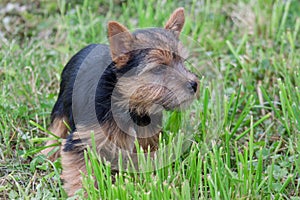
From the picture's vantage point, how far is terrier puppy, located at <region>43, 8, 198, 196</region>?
348 cm

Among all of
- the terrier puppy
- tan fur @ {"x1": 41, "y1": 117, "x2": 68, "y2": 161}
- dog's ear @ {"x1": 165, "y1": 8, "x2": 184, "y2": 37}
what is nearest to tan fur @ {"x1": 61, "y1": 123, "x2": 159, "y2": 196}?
the terrier puppy

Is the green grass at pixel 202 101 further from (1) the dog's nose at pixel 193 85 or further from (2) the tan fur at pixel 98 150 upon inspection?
(1) the dog's nose at pixel 193 85

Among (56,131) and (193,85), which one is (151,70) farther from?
(56,131)

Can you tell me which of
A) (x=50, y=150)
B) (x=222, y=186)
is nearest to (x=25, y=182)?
(x=50, y=150)

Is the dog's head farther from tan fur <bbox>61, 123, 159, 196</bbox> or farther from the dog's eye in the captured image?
tan fur <bbox>61, 123, 159, 196</bbox>

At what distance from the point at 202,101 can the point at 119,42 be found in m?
1.33

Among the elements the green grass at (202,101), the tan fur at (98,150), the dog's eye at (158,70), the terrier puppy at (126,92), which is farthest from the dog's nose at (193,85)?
the tan fur at (98,150)

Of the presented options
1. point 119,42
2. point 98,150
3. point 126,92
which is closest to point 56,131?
point 98,150

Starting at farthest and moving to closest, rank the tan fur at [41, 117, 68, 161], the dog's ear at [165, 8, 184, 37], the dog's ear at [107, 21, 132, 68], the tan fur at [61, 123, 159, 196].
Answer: the tan fur at [41, 117, 68, 161] < the dog's ear at [165, 8, 184, 37] < the tan fur at [61, 123, 159, 196] < the dog's ear at [107, 21, 132, 68]

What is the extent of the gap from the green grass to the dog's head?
1.33ft

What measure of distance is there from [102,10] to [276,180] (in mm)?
3384

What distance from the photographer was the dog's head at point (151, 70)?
347 cm

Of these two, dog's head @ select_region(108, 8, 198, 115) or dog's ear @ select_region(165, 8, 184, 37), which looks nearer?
A: dog's head @ select_region(108, 8, 198, 115)

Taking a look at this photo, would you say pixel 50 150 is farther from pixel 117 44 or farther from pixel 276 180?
pixel 276 180
